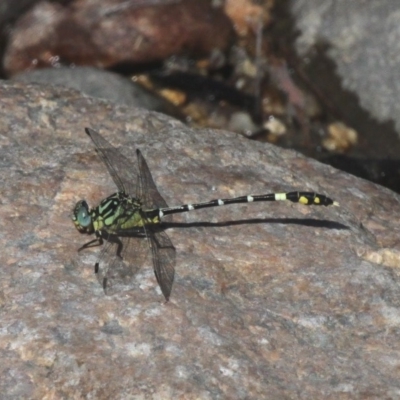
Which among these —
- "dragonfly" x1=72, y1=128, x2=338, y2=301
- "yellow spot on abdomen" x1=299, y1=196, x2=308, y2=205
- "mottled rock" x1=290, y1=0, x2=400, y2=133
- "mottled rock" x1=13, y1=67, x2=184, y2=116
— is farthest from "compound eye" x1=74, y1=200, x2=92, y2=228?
"mottled rock" x1=290, y1=0, x2=400, y2=133

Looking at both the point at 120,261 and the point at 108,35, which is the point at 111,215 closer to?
the point at 120,261

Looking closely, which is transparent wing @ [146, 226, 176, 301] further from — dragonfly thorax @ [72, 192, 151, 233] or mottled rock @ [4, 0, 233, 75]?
mottled rock @ [4, 0, 233, 75]

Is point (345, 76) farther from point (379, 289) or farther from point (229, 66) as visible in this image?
point (379, 289)

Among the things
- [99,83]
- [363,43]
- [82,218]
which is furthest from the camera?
[363,43]

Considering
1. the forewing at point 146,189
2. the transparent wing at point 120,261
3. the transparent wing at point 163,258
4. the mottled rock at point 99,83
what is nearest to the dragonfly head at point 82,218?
the transparent wing at point 120,261

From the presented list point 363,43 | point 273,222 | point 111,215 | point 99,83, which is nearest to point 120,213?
point 111,215

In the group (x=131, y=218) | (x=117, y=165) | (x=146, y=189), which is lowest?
(x=131, y=218)
